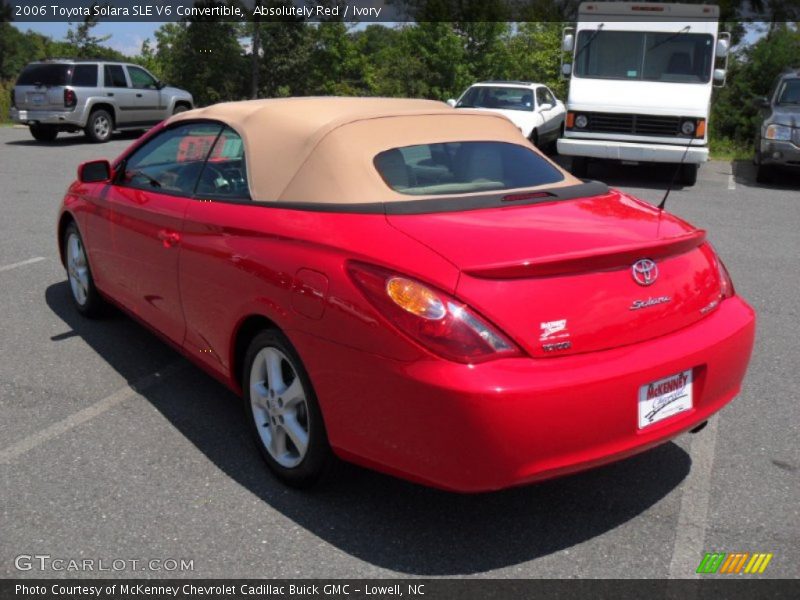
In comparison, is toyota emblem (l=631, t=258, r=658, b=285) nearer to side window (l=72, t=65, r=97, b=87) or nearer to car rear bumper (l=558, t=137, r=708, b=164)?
car rear bumper (l=558, t=137, r=708, b=164)

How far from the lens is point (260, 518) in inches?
132

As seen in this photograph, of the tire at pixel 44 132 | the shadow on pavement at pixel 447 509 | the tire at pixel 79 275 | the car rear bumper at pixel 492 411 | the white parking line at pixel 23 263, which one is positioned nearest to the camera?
the car rear bumper at pixel 492 411

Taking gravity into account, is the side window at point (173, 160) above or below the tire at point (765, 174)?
above

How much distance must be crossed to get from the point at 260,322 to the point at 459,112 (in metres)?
1.51

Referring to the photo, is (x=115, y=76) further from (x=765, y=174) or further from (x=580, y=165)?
(x=765, y=174)

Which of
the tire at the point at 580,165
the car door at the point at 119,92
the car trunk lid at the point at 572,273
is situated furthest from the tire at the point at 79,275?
the car door at the point at 119,92

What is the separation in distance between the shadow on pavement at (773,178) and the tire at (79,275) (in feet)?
36.5

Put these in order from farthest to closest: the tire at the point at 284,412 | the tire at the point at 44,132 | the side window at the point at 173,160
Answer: the tire at the point at 44,132, the side window at the point at 173,160, the tire at the point at 284,412

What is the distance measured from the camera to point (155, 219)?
4.39 m

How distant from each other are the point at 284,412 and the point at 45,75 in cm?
1828

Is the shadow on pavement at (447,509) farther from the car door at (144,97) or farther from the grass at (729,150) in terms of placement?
the car door at (144,97)

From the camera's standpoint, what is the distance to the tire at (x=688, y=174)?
529 inches

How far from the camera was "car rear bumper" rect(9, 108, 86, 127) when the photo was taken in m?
19.0
